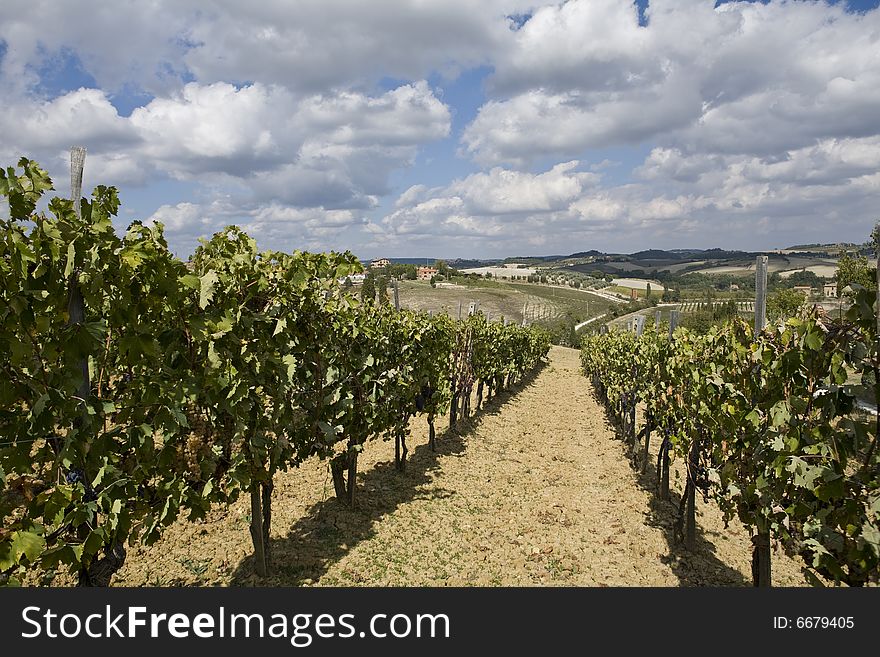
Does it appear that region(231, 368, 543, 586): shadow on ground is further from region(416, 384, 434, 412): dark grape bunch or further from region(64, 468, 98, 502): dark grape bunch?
region(64, 468, 98, 502): dark grape bunch

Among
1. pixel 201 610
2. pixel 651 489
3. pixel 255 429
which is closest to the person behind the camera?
pixel 201 610

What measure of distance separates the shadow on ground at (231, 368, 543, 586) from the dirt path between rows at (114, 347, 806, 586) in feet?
0.07

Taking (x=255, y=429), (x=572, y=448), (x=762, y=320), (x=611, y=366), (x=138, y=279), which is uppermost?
(x=138, y=279)

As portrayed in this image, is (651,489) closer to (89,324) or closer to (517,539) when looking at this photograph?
(517,539)

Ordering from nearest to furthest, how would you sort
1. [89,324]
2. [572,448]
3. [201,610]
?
1. [89,324]
2. [201,610]
3. [572,448]

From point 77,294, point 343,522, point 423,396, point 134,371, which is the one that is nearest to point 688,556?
point 343,522

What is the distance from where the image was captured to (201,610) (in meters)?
3.17

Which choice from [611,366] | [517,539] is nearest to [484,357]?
[611,366]

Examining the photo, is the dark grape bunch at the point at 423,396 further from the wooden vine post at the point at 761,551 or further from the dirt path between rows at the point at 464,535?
the wooden vine post at the point at 761,551

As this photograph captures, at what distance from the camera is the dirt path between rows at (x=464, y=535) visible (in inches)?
241

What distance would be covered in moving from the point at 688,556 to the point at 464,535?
10.1 feet

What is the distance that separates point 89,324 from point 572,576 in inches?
236

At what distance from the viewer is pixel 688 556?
6887 millimetres

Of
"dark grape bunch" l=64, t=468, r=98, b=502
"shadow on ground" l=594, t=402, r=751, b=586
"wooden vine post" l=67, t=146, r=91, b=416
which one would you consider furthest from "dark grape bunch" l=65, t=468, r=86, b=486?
"shadow on ground" l=594, t=402, r=751, b=586
